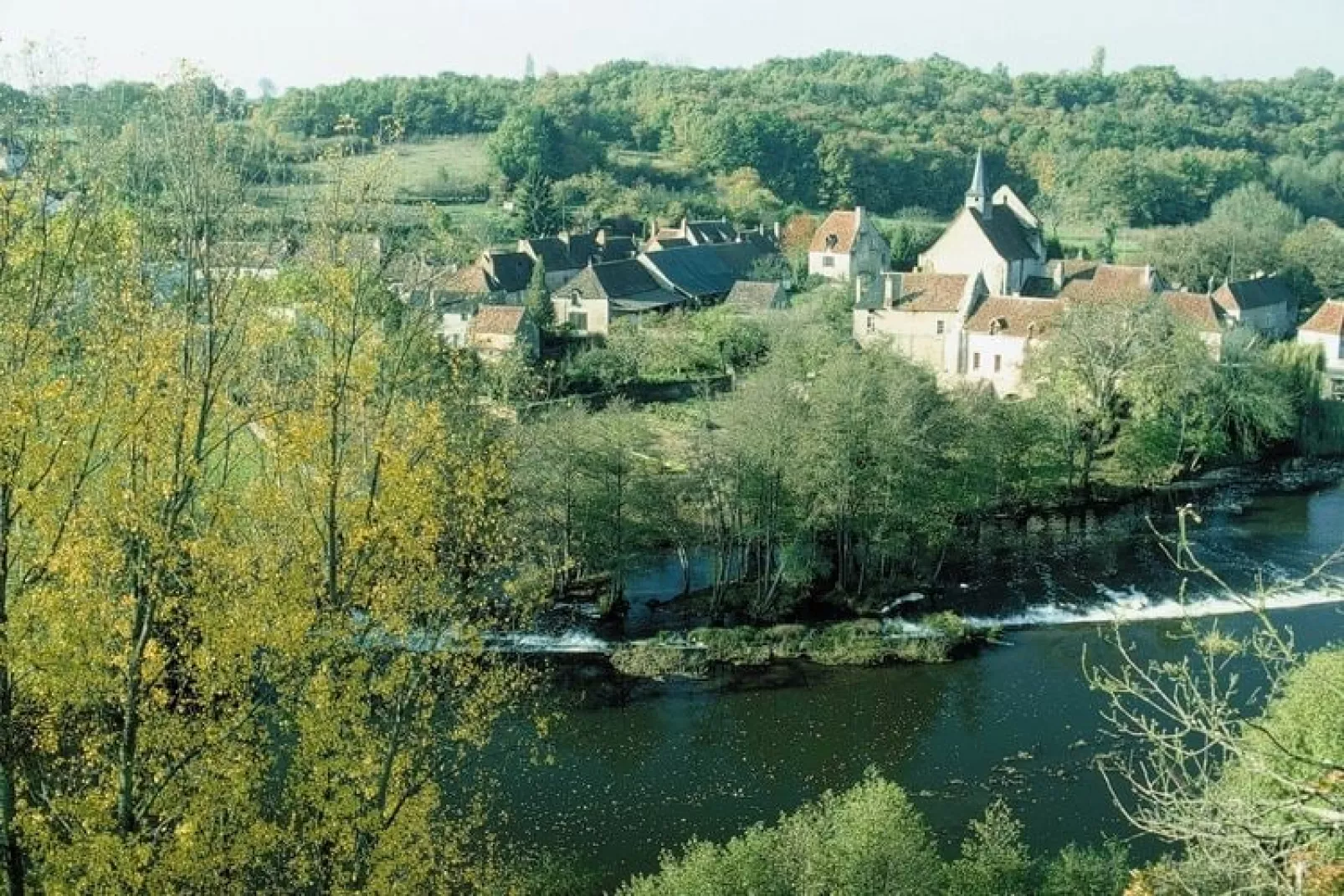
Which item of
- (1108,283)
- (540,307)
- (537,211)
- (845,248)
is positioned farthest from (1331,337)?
(537,211)

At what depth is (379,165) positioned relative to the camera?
52.1ft

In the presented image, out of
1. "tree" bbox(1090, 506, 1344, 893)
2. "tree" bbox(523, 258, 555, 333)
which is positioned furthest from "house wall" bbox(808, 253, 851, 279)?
"tree" bbox(1090, 506, 1344, 893)

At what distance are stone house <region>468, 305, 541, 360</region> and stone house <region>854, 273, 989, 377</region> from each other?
14.2 metres

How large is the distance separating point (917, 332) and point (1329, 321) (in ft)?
59.4

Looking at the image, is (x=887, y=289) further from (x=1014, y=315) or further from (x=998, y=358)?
(x=998, y=358)

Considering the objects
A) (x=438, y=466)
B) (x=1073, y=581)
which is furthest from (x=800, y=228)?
(x=438, y=466)

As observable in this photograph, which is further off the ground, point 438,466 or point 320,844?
point 438,466

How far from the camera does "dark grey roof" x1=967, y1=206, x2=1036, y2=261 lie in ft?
227

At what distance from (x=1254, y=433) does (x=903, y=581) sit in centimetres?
2039

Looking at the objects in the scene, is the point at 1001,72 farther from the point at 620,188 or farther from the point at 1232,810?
the point at 1232,810

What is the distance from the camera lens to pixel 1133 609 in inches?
1321

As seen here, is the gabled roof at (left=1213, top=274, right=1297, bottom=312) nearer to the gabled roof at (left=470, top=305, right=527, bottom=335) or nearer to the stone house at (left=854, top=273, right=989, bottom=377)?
the stone house at (left=854, top=273, right=989, bottom=377)

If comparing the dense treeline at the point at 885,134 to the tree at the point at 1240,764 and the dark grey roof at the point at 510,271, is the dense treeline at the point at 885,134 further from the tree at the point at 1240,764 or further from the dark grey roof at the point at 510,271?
the tree at the point at 1240,764

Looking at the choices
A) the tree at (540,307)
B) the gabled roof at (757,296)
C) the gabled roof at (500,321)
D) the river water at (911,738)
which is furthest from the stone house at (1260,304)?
the gabled roof at (500,321)
